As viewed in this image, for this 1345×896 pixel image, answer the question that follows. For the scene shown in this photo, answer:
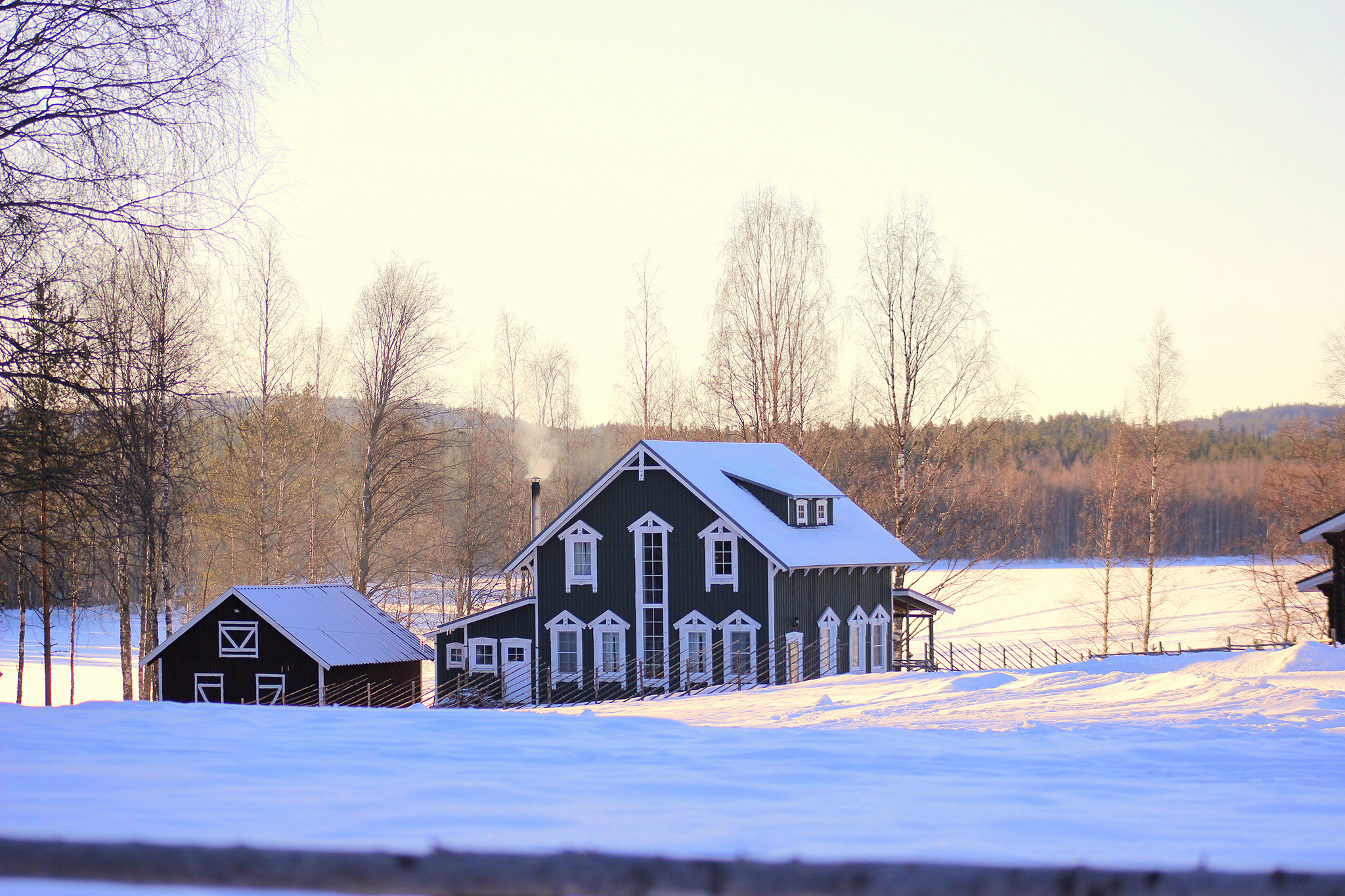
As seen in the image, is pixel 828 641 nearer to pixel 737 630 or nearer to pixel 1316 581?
pixel 737 630

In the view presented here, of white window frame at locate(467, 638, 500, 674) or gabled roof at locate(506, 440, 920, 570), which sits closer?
gabled roof at locate(506, 440, 920, 570)

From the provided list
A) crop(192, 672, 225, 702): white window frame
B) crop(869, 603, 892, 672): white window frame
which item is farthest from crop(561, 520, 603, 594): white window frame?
crop(192, 672, 225, 702): white window frame

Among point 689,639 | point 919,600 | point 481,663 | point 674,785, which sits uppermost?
point 674,785

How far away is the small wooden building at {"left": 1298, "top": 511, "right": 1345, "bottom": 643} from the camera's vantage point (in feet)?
73.6

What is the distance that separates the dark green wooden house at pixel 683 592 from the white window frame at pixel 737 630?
0.12 feet

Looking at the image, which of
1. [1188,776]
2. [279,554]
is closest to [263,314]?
[279,554]

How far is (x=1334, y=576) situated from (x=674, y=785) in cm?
2334

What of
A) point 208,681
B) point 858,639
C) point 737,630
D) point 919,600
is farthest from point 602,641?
point 208,681

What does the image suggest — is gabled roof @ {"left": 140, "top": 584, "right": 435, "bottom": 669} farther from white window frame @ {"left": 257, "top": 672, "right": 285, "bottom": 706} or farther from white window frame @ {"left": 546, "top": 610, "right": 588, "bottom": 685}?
white window frame @ {"left": 546, "top": 610, "right": 588, "bottom": 685}

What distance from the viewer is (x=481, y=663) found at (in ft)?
107

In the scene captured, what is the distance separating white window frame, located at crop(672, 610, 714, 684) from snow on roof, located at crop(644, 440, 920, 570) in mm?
2805

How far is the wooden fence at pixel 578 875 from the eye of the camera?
2.41 metres

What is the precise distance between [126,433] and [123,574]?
57.2 feet

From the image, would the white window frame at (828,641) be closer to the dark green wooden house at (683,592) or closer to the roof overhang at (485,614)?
the dark green wooden house at (683,592)
